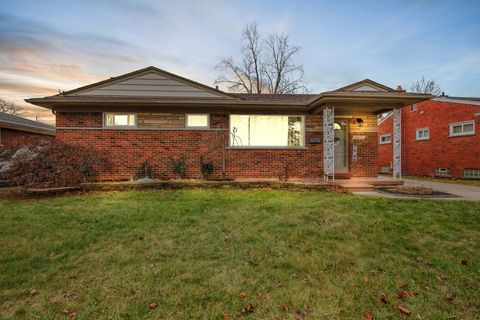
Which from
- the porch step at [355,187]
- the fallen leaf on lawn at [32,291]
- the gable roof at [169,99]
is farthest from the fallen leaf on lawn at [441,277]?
the gable roof at [169,99]

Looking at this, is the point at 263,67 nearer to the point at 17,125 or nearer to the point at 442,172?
the point at 442,172

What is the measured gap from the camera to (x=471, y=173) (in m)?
11.9

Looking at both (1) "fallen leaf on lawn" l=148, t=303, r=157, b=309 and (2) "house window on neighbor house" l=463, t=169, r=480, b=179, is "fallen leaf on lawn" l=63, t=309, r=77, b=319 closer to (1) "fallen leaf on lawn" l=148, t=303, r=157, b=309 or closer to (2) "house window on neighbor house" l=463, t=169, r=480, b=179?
(1) "fallen leaf on lawn" l=148, t=303, r=157, b=309

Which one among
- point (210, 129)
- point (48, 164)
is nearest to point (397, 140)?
point (210, 129)

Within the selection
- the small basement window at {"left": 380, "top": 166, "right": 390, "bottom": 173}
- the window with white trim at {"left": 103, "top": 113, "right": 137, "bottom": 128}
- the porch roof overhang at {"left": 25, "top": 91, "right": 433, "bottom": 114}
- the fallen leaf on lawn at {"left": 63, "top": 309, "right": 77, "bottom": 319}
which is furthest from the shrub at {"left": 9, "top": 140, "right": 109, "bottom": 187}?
the small basement window at {"left": 380, "top": 166, "right": 390, "bottom": 173}

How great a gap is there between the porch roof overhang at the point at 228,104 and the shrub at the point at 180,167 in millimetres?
1867

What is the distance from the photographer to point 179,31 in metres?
13.1

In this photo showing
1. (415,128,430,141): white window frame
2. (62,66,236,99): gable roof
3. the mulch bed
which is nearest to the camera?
the mulch bed

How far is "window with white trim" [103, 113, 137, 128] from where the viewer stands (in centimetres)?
909

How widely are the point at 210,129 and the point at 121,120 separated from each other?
3.31 m

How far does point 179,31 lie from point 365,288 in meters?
14.2

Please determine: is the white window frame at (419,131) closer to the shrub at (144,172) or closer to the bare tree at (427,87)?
the shrub at (144,172)

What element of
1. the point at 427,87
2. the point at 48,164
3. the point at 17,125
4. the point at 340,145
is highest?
the point at 427,87

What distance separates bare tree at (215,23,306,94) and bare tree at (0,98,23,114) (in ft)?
83.0
